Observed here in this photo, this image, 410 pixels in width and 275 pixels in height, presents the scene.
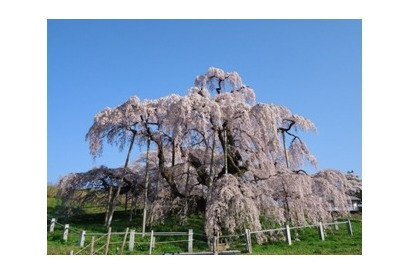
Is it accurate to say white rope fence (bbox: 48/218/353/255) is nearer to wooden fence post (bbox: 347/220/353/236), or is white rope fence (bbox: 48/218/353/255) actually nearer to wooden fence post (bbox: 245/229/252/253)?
wooden fence post (bbox: 245/229/252/253)

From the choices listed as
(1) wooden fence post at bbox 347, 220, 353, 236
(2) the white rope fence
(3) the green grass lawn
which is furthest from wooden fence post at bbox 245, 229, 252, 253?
(1) wooden fence post at bbox 347, 220, 353, 236

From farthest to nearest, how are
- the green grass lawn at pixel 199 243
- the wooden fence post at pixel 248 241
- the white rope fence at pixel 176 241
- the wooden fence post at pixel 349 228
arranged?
the wooden fence post at pixel 349 228 → the wooden fence post at pixel 248 241 → the green grass lawn at pixel 199 243 → the white rope fence at pixel 176 241

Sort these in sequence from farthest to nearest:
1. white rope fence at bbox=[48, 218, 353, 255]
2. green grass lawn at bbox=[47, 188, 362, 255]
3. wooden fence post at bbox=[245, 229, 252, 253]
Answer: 1. wooden fence post at bbox=[245, 229, 252, 253]
2. green grass lawn at bbox=[47, 188, 362, 255]
3. white rope fence at bbox=[48, 218, 353, 255]

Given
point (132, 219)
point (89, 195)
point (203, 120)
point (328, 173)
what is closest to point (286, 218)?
point (328, 173)

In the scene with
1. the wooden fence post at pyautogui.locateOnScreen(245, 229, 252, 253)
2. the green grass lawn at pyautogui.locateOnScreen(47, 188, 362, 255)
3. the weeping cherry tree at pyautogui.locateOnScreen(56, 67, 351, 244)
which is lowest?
the green grass lawn at pyautogui.locateOnScreen(47, 188, 362, 255)

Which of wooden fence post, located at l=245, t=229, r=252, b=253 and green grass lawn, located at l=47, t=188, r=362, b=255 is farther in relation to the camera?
wooden fence post, located at l=245, t=229, r=252, b=253

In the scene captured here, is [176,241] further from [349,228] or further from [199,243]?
[349,228]

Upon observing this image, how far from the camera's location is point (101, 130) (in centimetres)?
1370

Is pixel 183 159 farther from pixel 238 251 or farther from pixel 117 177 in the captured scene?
pixel 238 251

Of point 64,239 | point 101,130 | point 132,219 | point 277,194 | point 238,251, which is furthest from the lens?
point 132,219

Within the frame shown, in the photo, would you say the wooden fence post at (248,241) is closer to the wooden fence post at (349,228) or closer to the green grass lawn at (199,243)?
the green grass lawn at (199,243)

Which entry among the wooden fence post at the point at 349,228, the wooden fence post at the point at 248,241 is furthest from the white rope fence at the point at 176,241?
the wooden fence post at the point at 349,228

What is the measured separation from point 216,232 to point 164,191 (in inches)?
171

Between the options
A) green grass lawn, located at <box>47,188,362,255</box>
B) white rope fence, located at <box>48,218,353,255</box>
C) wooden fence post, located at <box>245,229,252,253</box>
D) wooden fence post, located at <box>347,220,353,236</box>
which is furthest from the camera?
wooden fence post, located at <box>347,220,353,236</box>
